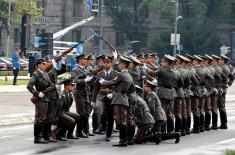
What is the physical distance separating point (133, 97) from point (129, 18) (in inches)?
3171

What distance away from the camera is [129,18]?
3957 inches

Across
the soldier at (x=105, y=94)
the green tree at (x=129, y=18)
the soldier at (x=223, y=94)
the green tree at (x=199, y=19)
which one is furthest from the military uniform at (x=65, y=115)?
the green tree at (x=129, y=18)

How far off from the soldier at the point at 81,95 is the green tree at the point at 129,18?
77.6 meters

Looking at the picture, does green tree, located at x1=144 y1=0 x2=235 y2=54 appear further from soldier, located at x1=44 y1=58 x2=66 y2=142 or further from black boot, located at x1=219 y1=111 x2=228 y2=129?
soldier, located at x1=44 y1=58 x2=66 y2=142

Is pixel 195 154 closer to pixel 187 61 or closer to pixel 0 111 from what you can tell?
pixel 187 61

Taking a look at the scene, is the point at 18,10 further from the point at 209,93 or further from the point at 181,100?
the point at 181,100

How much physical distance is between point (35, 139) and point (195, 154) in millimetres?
3651

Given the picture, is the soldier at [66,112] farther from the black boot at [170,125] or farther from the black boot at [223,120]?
the black boot at [223,120]

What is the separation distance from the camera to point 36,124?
66.6ft

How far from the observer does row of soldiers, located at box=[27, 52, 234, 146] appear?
20.2m

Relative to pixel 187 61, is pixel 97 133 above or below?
below

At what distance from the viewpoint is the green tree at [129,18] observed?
3944 inches

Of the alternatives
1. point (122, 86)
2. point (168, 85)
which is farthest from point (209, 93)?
point (122, 86)

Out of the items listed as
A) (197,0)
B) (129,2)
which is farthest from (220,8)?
(129,2)
